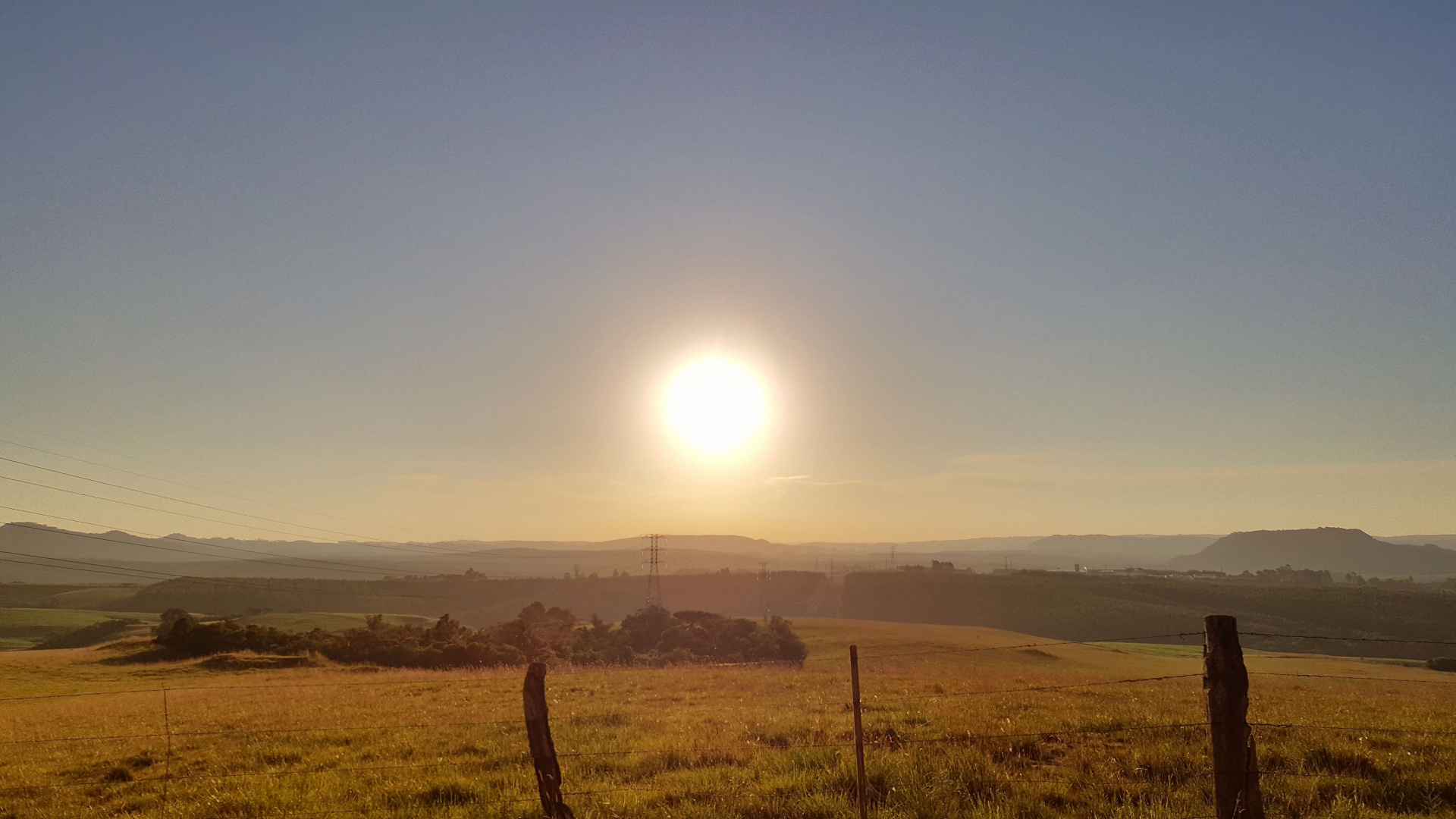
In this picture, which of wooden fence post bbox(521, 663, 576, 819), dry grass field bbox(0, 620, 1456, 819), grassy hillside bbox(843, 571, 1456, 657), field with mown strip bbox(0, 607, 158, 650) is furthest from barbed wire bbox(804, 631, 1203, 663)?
field with mown strip bbox(0, 607, 158, 650)

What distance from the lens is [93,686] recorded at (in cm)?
3600

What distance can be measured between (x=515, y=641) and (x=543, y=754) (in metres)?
51.2

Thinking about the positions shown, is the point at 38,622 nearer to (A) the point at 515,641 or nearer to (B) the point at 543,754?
(A) the point at 515,641

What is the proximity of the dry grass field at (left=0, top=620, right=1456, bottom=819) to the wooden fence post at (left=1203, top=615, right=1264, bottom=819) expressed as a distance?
174 centimetres

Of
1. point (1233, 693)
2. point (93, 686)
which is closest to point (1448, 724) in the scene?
point (1233, 693)

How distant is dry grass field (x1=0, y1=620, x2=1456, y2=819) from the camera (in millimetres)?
11102

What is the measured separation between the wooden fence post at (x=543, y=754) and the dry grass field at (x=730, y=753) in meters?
1.11

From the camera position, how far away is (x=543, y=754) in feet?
32.7

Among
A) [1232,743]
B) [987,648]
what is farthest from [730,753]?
[1232,743]

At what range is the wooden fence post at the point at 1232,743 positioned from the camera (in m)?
8.20

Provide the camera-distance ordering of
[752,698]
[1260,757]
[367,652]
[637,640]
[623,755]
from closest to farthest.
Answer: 1. [1260,757]
2. [623,755]
3. [752,698]
4. [367,652]
5. [637,640]

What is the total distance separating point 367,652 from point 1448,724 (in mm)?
51345

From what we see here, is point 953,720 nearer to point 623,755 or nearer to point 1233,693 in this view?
point 623,755

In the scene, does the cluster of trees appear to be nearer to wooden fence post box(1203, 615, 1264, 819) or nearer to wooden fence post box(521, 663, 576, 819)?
wooden fence post box(521, 663, 576, 819)
